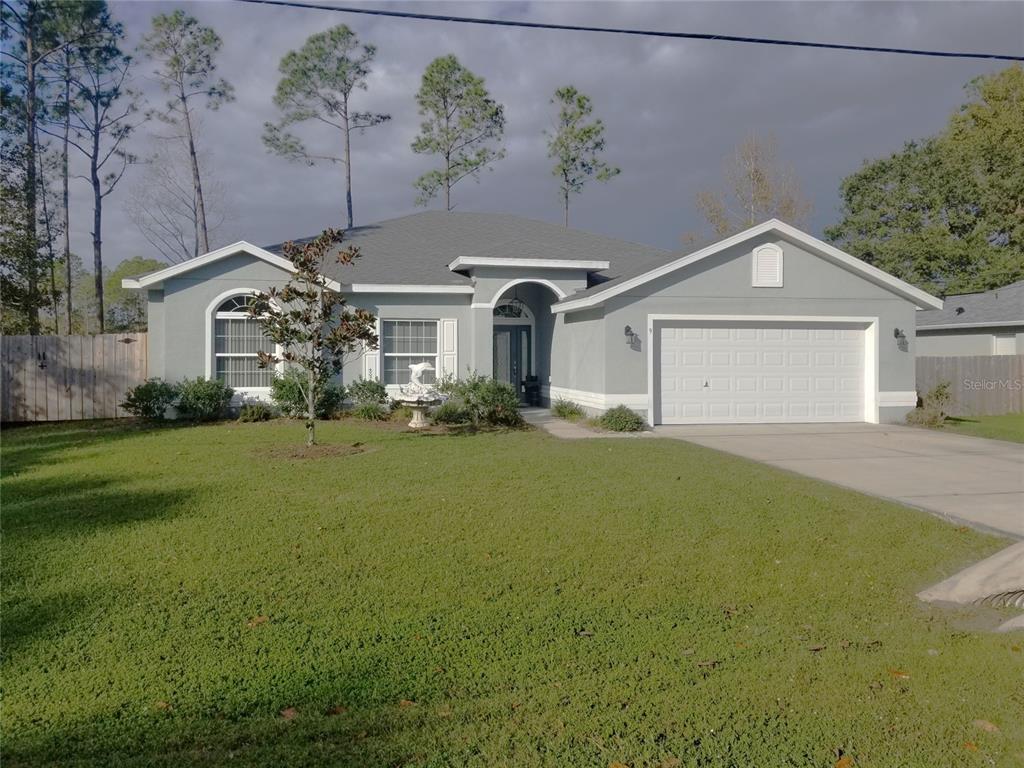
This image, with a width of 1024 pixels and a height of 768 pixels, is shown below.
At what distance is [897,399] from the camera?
16359 millimetres

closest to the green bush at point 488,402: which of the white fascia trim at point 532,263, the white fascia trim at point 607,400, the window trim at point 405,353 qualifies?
the white fascia trim at point 607,400

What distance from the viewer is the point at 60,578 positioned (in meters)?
5.69

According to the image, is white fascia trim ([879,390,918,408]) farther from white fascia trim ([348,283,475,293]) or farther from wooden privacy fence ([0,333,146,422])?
wooden privacy fence ([0,333,146,422])

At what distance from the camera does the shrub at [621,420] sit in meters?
14.6

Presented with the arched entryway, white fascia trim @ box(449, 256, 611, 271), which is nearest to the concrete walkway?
white fascia trim @ box(449, 256, 611, 271)

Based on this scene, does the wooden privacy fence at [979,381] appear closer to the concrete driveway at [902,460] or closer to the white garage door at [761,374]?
the white garage door at [761,374]

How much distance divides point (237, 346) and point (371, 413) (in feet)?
10.9

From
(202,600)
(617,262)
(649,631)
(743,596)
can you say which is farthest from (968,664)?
(617,262)

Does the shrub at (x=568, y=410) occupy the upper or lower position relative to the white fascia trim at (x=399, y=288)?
lower

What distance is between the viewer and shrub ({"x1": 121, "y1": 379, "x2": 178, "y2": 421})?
1537 cm

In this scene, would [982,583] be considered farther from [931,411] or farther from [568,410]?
[931,411]

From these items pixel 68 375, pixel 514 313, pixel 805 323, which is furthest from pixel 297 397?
pixel 805 323

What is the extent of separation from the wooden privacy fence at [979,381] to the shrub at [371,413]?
14115 mm

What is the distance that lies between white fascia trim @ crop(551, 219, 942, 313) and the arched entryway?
322 centimetres
